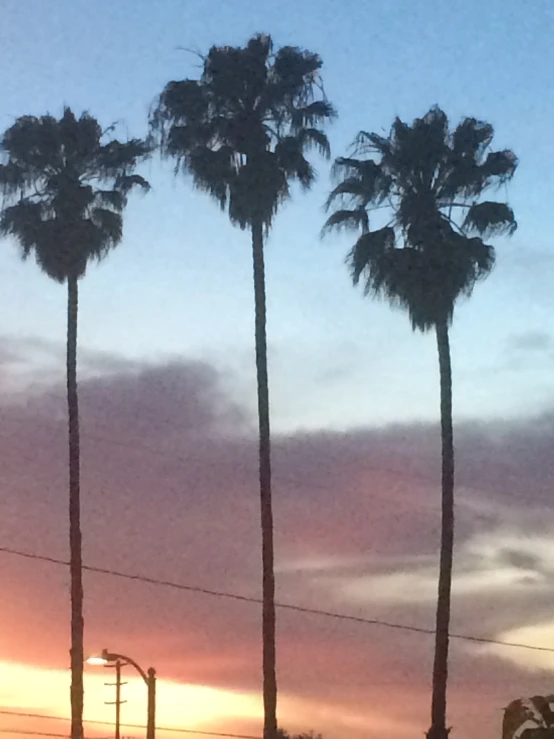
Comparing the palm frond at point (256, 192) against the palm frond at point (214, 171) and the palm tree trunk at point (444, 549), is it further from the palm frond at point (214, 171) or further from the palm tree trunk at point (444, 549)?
the palm tree trunk at point (444, 549)

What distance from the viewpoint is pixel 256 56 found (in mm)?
45000

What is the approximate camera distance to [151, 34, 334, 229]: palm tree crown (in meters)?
44.3

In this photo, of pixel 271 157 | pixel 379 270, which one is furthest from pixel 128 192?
pixel 379 270

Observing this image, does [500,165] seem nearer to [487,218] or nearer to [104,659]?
[487,218]

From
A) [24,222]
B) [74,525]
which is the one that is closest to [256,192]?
[24,222]

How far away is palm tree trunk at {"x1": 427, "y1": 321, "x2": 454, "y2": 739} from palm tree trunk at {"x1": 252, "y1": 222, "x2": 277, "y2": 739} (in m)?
4.50

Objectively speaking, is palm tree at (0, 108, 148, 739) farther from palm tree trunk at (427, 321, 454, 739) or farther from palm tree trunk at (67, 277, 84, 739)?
palm tree trunk at (427, 321, 454, 739)

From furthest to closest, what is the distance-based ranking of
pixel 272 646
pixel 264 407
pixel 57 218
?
1. pixel 57 218
2. pixel 264 407
3. pixel 272 646

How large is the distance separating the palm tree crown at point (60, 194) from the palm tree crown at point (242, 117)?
12.4 feet

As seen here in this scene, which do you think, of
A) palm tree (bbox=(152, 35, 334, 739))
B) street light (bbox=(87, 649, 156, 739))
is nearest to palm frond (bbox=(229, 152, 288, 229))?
palm tree (bbox=(152, 35, 334, 739))

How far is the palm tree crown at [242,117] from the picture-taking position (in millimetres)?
44344

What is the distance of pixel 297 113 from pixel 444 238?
6.22 metres

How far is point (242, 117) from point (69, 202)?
22.2 ft

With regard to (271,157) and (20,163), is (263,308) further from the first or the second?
(20,163)
